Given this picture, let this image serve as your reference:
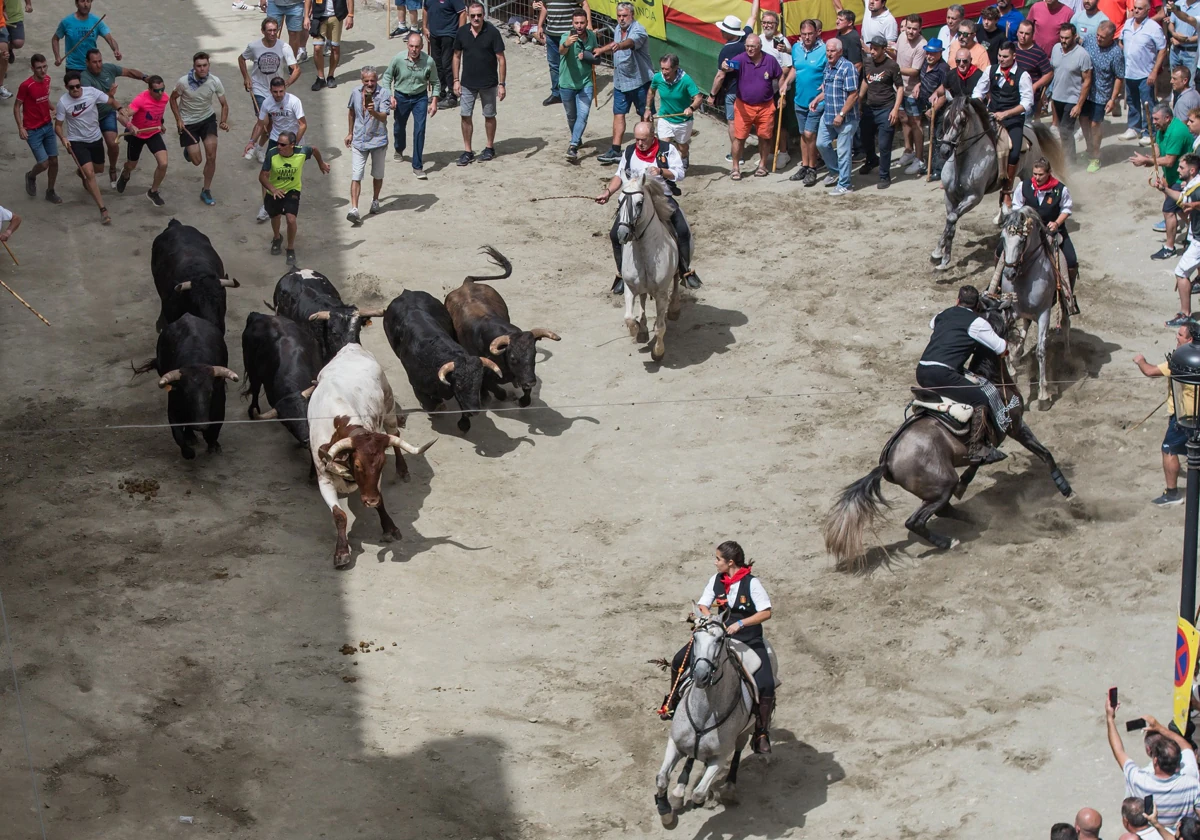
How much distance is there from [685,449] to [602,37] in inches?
422

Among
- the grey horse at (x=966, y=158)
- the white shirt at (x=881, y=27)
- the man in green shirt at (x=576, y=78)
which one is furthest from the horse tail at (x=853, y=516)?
the man in green shirt at (x=576, y=78)

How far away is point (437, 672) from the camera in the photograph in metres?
12.2

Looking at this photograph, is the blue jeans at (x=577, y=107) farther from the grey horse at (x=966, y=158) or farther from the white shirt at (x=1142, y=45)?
the white shirt at (x=1142, y=45)

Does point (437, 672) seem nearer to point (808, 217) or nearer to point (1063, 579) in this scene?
point (1063, 579)

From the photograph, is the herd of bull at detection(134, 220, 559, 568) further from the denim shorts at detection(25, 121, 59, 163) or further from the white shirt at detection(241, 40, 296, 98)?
the white shirt at detection(241, 40, 296, 98)

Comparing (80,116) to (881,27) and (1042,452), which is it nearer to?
(881,27)

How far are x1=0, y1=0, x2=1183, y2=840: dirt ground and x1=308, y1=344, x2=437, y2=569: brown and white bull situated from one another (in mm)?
384

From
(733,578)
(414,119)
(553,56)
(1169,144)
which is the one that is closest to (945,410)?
(733,578)

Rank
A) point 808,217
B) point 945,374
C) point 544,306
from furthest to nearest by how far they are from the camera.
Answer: point 808,217, point 544,306, point 945,374

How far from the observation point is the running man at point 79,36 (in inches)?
829

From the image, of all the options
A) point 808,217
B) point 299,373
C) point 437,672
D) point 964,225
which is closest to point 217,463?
point 299,373

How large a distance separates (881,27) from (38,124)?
1112cm

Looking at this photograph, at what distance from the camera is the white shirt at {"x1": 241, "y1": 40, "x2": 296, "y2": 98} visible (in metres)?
20.8

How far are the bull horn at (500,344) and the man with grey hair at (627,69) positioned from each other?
662 centimetres
